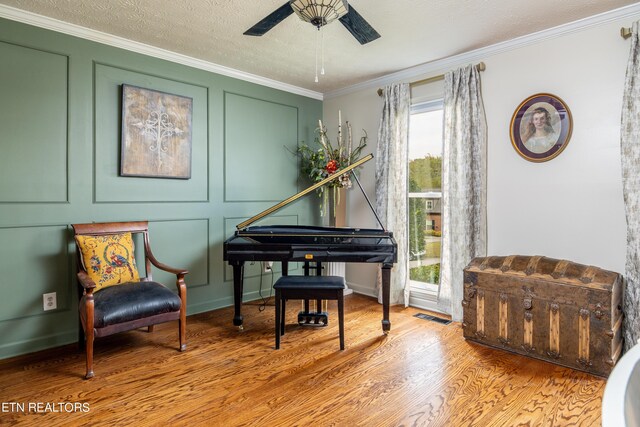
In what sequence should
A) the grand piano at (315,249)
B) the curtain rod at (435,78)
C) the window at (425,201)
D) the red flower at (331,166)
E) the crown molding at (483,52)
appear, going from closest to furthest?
1. the crown molding at (483,52)
2. the grand piano at (315,249)
3. the curtain rod at (435,78)
4. the window at (425,201)
5. the red flower at (331,166)

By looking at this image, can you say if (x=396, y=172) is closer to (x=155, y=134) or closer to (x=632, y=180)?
(x=632, y=180)

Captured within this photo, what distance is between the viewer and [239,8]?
2.64 meters

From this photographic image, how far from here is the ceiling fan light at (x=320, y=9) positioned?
1942mm

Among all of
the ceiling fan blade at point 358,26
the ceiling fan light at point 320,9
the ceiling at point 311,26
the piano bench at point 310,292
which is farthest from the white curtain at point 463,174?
the ceiling fan light at point 320,9

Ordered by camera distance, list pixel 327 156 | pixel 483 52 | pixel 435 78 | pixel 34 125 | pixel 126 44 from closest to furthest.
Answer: pixel 34 125 < pixel 126 44 < pixel 483 52 < pixel 435 78 < pixel 327 156

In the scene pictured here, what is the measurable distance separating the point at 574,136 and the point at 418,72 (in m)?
1.66

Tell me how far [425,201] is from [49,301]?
365cm

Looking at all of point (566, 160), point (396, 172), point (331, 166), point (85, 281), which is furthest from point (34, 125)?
point (566, 160)

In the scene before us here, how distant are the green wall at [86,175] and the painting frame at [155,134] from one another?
2.8 inches

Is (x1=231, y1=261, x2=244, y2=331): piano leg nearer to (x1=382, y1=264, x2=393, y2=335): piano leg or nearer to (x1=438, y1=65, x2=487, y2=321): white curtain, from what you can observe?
(x1=382, y1=264, x2=393, y2=335): piano leg

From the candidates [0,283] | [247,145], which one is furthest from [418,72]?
[0,283]

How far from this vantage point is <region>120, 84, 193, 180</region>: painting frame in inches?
128

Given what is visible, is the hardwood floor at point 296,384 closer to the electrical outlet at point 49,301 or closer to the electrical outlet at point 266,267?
the electrical outlet at point 49,301

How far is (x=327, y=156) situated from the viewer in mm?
4516
